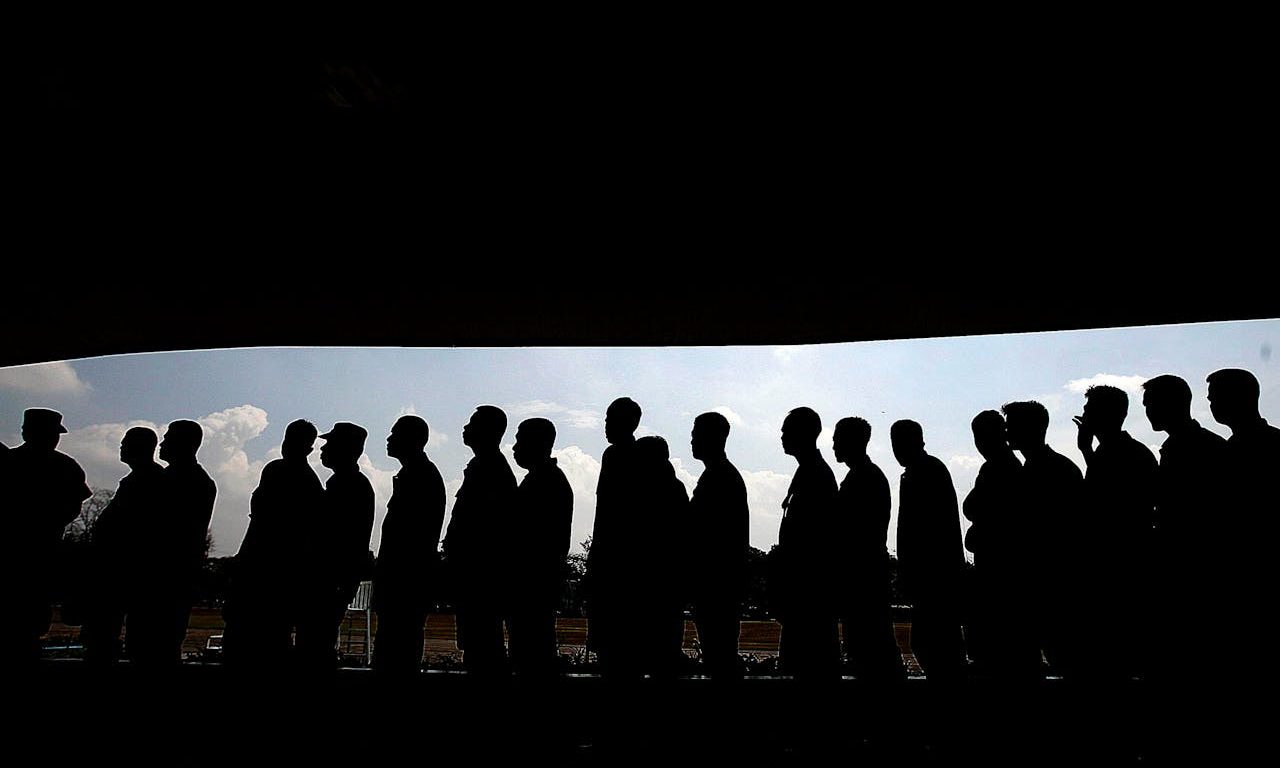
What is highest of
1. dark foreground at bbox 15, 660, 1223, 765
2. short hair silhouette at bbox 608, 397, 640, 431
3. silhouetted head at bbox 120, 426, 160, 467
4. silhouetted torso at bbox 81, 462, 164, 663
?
short hair silhouette at bbox 608, 397, 640, 431

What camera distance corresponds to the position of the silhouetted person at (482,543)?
411cm

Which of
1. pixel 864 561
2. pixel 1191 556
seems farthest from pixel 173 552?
pixel 1191 556

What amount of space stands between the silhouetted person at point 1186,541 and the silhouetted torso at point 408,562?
3.83m

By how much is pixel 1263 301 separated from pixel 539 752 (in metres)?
5.57

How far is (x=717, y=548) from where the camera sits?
412cm

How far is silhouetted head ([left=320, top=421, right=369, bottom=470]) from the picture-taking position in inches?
183

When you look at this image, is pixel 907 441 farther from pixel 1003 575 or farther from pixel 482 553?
pixel 482 553

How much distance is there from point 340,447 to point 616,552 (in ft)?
6.10

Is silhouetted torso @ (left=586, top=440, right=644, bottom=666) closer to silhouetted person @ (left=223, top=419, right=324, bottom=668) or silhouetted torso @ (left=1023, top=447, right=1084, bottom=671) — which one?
silhouetted person @ (left=223, top=419, right=324, bottom=668)

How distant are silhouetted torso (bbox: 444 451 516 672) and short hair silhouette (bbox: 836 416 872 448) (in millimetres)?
1936

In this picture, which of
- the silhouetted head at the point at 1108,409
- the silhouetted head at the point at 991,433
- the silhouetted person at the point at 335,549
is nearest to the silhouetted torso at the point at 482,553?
the silhouetted person at the point at 335,549

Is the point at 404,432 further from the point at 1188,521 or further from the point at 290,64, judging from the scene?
the point at 1188,521

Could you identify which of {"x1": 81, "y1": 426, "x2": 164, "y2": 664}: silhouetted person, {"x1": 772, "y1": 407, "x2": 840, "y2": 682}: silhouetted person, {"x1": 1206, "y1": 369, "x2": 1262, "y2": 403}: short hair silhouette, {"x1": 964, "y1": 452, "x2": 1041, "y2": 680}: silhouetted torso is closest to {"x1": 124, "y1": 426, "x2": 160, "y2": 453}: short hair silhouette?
{"x1": 81, "y1": 426, "x2": 164, "y2": 664}: silhouetted person

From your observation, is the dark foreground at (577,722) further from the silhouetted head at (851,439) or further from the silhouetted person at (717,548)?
the silhouetted head at (851,439)
